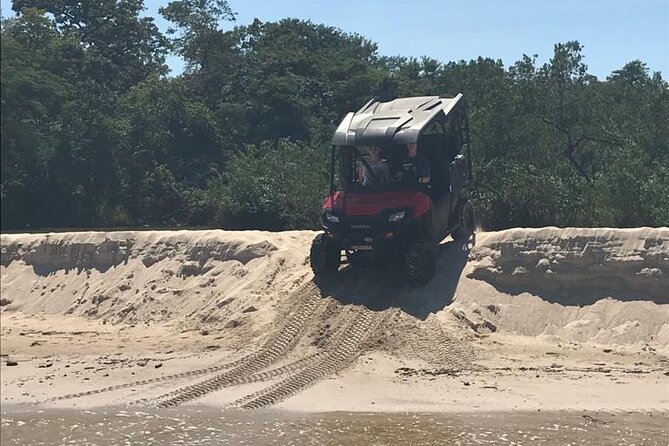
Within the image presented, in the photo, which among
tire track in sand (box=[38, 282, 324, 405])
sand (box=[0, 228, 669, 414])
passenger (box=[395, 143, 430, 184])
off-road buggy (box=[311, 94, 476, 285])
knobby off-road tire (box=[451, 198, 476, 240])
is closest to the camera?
sand (box=[0, 228, 669, 414])

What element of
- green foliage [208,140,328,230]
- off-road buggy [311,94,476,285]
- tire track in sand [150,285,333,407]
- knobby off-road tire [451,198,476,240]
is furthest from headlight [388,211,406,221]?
green foliage [208,140,328,230]

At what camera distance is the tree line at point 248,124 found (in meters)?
7.45

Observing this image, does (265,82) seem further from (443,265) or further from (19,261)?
(443,265)

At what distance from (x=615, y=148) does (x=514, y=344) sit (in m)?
15.4

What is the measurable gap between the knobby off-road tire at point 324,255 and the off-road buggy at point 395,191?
2 centimetres

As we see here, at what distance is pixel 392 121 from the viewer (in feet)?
44.8

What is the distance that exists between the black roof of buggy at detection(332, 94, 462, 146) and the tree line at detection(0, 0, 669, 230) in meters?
3.04

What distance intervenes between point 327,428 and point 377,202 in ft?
15.0

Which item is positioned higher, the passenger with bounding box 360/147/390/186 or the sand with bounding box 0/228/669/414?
the passenger with bounding box 360/147/390/186

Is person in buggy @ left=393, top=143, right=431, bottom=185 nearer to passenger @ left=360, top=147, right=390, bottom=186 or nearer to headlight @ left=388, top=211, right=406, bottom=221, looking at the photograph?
passenger @ left=360, top=147, right=390, bottom=186

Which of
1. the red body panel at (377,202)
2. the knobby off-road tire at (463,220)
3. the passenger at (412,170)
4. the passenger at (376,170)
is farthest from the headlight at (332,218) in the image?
the knobby off-road tire at (463,220)

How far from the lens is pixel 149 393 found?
10867 mm

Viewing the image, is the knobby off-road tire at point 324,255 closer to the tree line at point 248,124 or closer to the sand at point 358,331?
the sand at point 358,331

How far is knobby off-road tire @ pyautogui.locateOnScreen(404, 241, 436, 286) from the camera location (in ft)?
43.3
